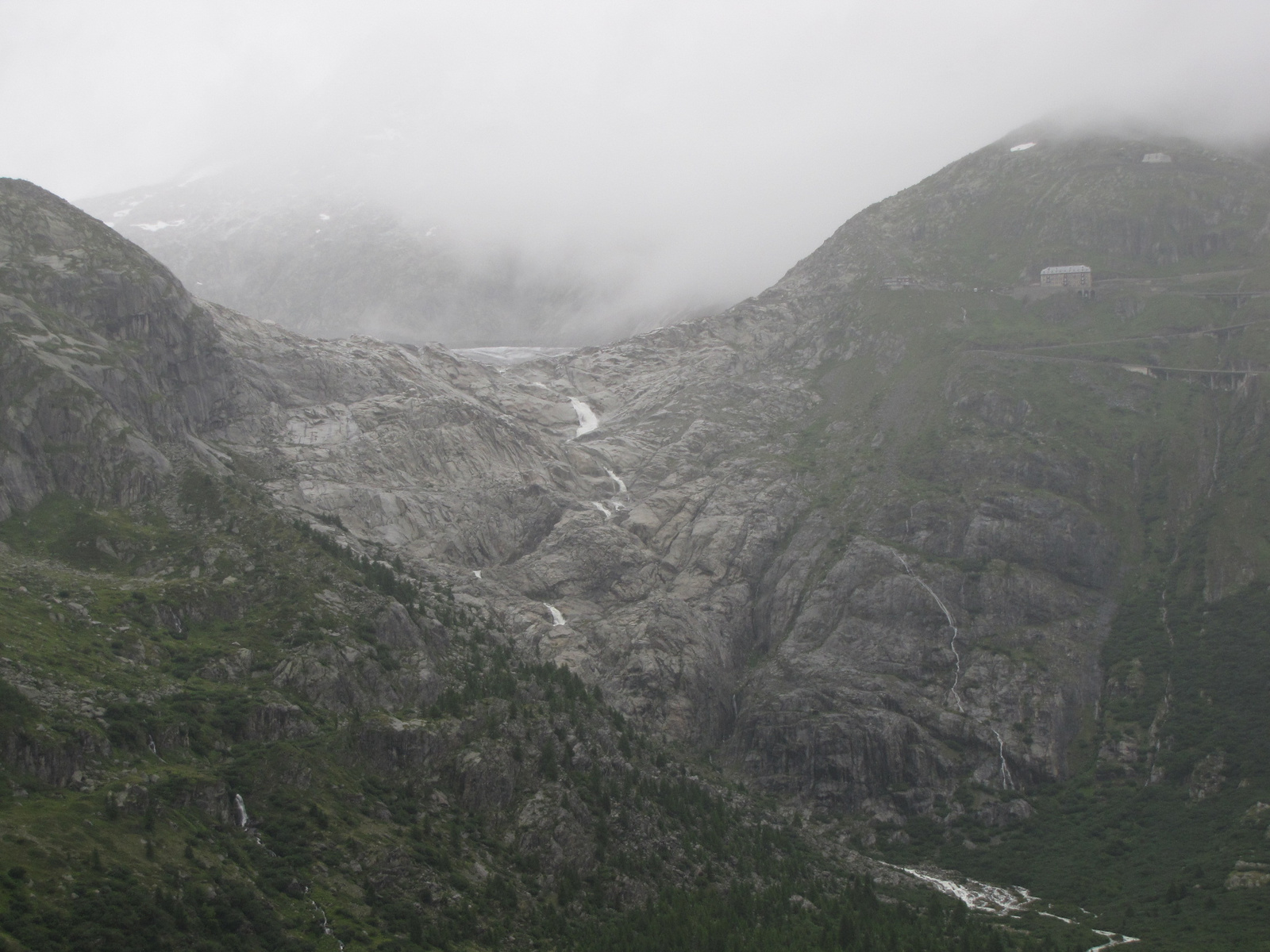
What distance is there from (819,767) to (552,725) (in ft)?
201

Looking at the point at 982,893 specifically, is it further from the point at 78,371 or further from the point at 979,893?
the point at 78,371

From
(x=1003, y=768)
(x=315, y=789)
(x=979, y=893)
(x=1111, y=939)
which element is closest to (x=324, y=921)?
(x=315, y=789)

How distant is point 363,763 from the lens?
130875mm

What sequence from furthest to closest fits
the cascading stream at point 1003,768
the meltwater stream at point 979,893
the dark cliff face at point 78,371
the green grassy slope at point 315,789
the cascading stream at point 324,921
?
the cascading stream at point 1003,768, the dark cliff face at point 78,371, the meltwater stream at point 979,893, the cascading stream at point 324,921, the green grassy slope at point 315,789

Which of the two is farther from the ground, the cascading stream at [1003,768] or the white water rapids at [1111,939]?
the cascading stream at [1003,768]

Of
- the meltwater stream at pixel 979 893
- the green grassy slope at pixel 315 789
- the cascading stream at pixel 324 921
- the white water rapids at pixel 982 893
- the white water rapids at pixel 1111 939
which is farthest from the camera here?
the white water rapids at pixel 982 893

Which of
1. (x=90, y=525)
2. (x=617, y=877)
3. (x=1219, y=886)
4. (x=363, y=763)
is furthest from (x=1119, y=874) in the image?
(x=90, y=525)

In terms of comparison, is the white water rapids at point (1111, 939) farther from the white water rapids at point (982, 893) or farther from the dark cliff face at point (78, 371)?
the dark cliff face at point (78, 371)

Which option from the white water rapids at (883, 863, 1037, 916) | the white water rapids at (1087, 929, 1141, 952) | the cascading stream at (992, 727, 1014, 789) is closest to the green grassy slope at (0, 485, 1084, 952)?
the white water rapids at (1087, 929, 1141, 952)

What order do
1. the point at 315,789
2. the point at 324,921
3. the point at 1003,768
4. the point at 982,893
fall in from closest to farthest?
the point at 324,921 → the point at 315,789 → the point at 982,893 → the point at 1003,768

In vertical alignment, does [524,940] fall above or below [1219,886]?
above

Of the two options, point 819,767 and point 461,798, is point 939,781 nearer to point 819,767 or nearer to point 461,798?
point 819,767

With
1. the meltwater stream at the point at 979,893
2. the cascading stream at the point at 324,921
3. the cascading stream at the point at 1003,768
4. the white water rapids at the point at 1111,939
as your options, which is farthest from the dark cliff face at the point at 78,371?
the white water rapids at the point at 1111,939

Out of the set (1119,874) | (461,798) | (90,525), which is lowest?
(1119,874)
